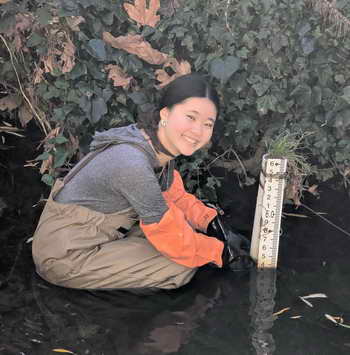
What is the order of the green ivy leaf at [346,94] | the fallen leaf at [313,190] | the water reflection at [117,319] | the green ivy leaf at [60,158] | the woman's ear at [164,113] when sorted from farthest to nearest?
1. the fallen leaf at [313,190]
2. the green ivy leaf at [60,158]
3. the green ivy leaf at [346,94]
4. the woman's ear at [164,113]
5. the water reflection at [117,319]

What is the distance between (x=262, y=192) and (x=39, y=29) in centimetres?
162

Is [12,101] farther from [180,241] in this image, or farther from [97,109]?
[180,241]

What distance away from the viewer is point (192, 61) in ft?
10.7

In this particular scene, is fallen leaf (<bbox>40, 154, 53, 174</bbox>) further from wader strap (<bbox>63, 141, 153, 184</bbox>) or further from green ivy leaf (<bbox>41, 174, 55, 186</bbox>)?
wader strap (<bbox>63, 141, 153, 184</bbox>)

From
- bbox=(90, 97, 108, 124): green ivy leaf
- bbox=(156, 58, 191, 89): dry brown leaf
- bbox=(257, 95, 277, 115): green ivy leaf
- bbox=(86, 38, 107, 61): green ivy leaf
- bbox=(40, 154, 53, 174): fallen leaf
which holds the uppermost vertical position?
bbox=(86, 38, 107, 61): green ivy leaf

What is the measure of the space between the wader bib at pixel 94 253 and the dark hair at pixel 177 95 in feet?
0.86

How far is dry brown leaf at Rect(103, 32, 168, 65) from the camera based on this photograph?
2.93 meters

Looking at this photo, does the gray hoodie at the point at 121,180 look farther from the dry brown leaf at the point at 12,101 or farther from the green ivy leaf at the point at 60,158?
the dry brown leaf at the point at 12,101

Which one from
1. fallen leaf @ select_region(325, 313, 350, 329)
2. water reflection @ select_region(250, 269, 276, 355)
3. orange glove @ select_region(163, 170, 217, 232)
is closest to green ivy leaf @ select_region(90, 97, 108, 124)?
orange glove @ select_region(163, 170, 217, 232)

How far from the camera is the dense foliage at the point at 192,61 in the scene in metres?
2.98

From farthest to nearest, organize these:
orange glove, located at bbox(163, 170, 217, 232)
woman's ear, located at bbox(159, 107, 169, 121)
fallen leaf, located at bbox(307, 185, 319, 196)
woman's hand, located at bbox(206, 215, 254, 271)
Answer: fallen leaf, located at bbox(307, 185, 319, 196), orange glove, located at bbox(163, 170, 217, 232), woman's hand, located at bbox(206, 215, 254, 271), woman's ear, located at bbox(159, 107, 169, 121)

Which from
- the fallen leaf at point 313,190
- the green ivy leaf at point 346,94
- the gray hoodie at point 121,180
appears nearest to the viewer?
the gray hoodie at point 121,180

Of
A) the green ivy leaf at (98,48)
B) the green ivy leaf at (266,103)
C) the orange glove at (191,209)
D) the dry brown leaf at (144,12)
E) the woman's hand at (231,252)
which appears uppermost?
the dry brown leaf at (144,12)

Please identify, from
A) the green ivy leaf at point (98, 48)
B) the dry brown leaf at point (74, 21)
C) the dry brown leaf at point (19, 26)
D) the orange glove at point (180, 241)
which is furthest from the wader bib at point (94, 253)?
the dry brown leaf at point (19, 26)
